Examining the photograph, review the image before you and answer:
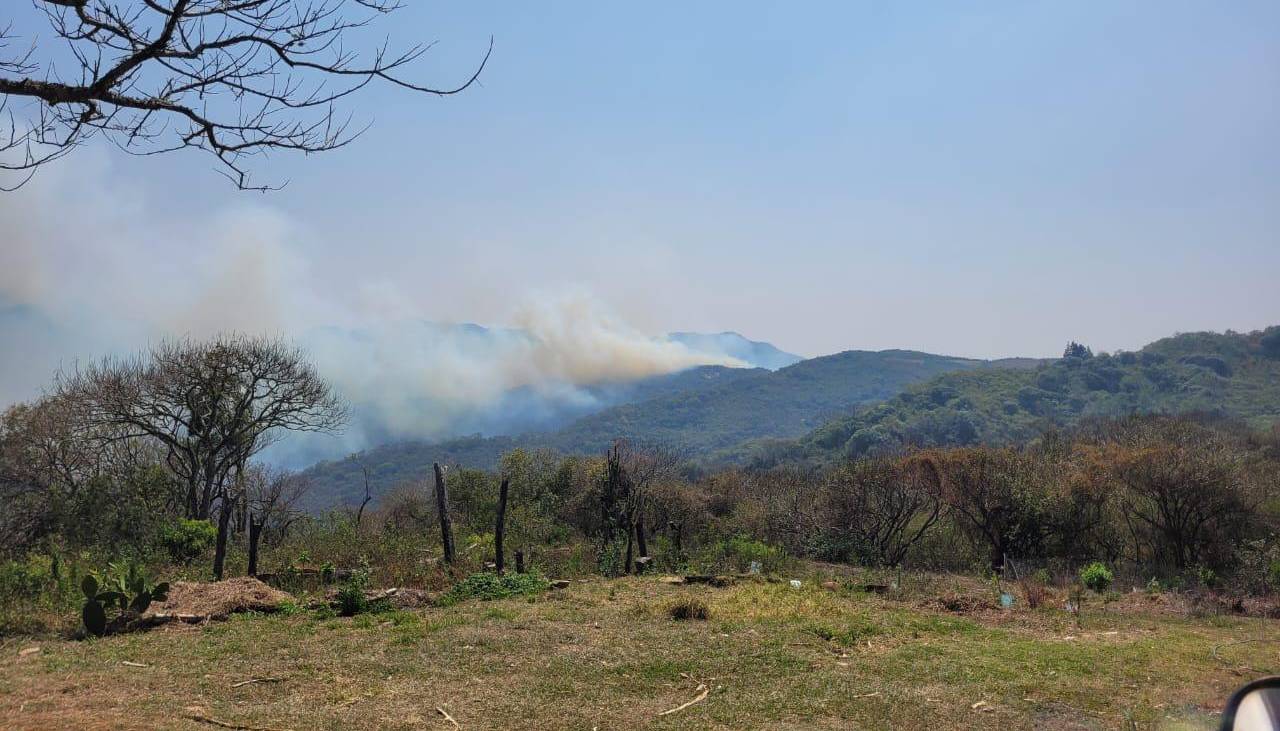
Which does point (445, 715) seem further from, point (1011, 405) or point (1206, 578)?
point (1011, 405)

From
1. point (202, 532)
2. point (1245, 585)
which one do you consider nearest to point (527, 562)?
point (202, 532)

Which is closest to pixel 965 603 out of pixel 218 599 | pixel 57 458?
pixel 218 599

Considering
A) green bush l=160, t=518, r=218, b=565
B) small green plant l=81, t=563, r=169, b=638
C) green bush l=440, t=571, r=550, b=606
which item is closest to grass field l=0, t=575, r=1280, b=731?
small green plant l=81, t=563, r=169, b=638

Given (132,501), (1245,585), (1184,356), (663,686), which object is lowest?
(1245,585)

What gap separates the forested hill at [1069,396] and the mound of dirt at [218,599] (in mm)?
73564

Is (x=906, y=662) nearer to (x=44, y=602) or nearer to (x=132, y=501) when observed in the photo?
(x=44, y=602)

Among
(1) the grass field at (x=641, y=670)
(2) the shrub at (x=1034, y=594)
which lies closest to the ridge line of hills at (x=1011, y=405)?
(2) the shrub at (x=1034, y=594)

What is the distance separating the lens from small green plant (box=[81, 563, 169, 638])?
10055 millimetres

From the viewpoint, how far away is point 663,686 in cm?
814

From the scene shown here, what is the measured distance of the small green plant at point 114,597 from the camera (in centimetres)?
1005

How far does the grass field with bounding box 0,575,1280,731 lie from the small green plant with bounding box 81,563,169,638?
424mm

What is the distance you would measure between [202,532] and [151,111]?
1591 centimetres

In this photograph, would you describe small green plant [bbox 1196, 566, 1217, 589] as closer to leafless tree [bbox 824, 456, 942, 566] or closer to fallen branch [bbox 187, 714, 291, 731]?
leafless tree [bbox 824, 456, 942, 566]

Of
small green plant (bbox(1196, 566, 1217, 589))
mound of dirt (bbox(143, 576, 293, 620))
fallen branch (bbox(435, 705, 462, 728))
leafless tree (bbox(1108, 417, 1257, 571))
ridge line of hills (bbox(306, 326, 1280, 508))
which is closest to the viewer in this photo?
fallen branch (bbox(435, 705, 462, 728))
